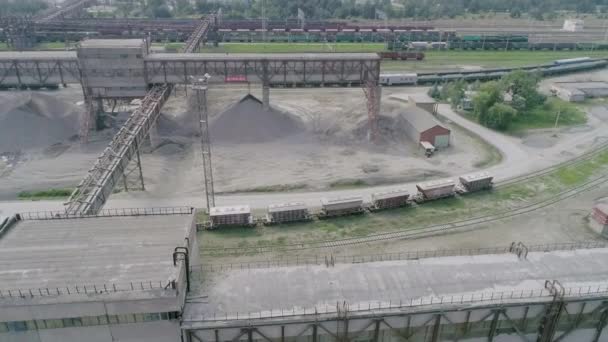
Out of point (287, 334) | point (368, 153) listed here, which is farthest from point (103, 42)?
point (287, 334)

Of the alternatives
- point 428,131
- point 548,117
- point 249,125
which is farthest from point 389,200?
point 548,117

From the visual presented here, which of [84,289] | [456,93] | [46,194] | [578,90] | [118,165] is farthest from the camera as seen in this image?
[578,90]

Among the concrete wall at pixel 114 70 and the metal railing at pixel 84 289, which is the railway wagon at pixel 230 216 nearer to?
the metal railing at pixel 84 289

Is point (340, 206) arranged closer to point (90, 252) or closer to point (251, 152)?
point (251, 152)

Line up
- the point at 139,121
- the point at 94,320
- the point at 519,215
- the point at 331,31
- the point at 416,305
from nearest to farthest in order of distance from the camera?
1. the point at 94,320
2. the point at 416,305
3. the point at 519,215
4. the point at 139,121
5. the point at 331,31

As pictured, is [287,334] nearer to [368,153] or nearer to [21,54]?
[368,153]

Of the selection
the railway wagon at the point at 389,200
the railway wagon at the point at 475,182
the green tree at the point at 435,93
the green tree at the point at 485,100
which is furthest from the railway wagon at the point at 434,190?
the green tree at the point at 435,93

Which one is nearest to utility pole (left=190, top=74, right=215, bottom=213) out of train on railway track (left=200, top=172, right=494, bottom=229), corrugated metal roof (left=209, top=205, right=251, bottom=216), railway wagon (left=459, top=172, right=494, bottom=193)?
corrugated metal roof (left=209, top=205, right=251, bottom=216)
